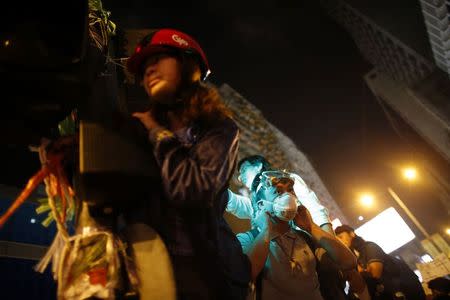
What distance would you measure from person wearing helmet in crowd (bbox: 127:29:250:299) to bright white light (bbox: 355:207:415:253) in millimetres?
19870

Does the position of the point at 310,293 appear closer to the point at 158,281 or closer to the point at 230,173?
the point at 230,173

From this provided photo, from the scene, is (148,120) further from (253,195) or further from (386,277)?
(386,277)

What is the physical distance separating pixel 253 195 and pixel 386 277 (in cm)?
244

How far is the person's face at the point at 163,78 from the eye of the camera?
80.7 inches

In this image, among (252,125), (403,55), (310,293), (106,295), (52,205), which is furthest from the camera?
(403,55)

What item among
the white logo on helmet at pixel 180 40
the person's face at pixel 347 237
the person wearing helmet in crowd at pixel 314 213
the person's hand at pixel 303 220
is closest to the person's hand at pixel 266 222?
the person's hand at pixel 303 220

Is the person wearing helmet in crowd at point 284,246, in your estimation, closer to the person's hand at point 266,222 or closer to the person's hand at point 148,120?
the person's hand at point 266,222

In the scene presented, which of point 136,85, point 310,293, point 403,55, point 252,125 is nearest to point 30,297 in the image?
point 136,85

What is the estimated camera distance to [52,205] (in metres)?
1.62

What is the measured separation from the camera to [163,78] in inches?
81.6

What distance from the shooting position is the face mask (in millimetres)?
2844

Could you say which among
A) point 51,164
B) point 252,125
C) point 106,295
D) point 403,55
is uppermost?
point 403,55

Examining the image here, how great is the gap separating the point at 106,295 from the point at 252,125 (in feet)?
73.9

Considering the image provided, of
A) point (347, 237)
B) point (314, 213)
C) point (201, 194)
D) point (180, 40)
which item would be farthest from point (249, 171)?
point (347, 237)
